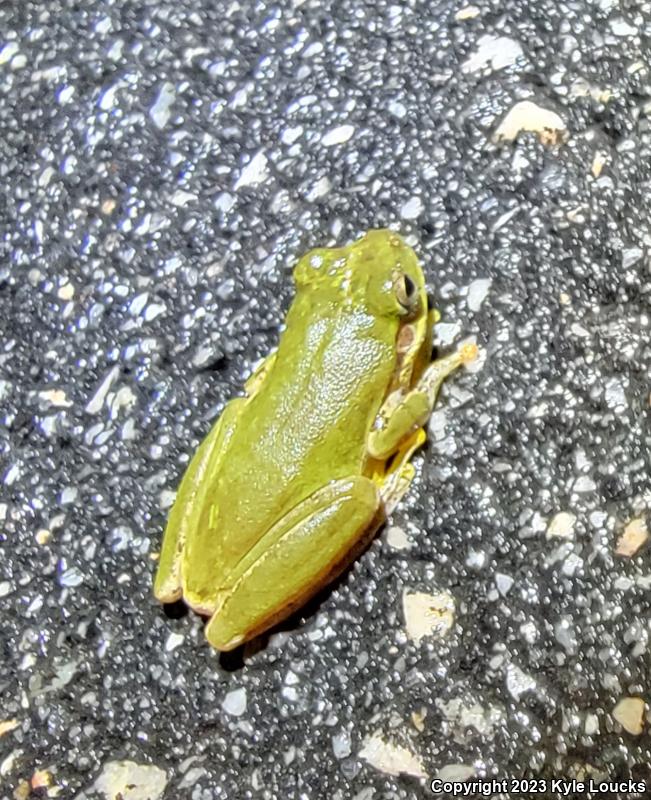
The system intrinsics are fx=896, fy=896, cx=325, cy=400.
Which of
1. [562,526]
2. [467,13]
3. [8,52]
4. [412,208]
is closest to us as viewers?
[562,526]

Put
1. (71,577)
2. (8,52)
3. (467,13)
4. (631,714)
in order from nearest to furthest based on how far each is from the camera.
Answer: (631,714), (71,577), (467,13), (8,52)

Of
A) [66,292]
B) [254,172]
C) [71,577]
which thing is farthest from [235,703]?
[254,172]

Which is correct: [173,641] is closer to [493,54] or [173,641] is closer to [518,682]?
[518,682]

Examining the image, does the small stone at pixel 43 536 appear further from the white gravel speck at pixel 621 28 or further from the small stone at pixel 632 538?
the white gravel speck at pixel 621 28

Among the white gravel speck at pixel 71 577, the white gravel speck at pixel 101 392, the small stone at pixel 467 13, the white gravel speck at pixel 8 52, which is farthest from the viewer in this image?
the white gravel speck at pixel 8 52

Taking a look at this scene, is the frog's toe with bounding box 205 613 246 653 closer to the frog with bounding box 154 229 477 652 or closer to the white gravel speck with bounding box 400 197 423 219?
the frog with bounding box 154 229 477 652

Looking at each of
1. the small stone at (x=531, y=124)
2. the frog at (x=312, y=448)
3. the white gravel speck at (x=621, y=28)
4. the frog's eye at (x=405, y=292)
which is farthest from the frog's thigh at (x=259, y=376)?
the white gravel speck at (x=621, y=28)

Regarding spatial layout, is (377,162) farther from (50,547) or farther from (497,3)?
(50,547)
